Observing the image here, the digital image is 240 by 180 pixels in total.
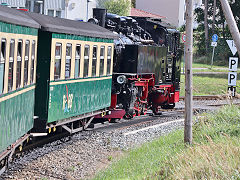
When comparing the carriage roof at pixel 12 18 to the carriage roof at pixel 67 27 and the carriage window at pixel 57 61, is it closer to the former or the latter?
the carriage roof at pixel 67 27

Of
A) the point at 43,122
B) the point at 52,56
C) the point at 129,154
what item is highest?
the point at 52,56

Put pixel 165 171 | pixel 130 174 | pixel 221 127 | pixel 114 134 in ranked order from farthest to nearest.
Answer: pixel 114 134 → pixel 221 127 → pixel 130 174 → pixel 165 171

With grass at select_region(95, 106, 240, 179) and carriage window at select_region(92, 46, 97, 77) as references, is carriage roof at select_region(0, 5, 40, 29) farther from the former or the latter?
carriage window at select_region(92, 46, 97, 77)

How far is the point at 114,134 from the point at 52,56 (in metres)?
4.57

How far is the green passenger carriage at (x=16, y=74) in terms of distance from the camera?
908 cm

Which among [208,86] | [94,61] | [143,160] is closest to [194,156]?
[143,160]

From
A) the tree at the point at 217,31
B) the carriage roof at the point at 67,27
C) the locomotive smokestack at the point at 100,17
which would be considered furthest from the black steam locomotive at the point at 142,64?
the tree at the point at 217,31

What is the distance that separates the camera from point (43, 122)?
494 inches

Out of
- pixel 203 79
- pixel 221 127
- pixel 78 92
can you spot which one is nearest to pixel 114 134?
pixel 78 92

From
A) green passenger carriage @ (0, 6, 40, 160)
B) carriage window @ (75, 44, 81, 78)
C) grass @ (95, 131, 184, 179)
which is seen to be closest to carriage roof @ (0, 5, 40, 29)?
green passenger carriage @ (0, 6, 40, 160)

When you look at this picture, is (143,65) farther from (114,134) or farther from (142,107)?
(114,134)

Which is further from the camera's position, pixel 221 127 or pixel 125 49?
pixel 125 49

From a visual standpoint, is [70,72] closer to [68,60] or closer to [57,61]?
[68,60]

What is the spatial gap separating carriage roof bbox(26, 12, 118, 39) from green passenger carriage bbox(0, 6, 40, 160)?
612 millimetres
